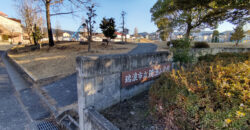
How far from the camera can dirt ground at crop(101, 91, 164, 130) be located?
2.36 m

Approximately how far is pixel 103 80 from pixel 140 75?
4.38ft

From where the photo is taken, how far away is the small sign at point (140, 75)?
10.9 feet

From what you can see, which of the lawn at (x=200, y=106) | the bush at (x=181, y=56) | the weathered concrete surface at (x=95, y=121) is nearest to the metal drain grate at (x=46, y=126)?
the weathered concrete surface at (x=95, y=121)

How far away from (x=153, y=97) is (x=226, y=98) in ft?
3.76

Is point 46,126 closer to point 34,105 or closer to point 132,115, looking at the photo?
point 34,105

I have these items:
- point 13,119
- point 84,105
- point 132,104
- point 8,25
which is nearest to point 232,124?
point 132,104

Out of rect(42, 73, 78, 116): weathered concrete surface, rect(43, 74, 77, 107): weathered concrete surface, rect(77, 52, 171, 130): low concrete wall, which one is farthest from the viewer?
rect(43, 74, 77, 107): weathered concrete surface

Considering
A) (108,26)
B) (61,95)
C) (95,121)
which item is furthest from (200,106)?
(108,26)

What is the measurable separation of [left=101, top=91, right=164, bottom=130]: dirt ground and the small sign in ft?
1.75

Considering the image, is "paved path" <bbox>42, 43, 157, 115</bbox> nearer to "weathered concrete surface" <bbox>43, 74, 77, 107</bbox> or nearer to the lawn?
"weathered concrete surface" <bbox>43, 74, 77, 107</bbox>

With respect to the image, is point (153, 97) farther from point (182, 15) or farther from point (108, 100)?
point (182, 15)

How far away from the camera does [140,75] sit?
369 cm

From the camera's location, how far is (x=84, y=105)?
2.55 m

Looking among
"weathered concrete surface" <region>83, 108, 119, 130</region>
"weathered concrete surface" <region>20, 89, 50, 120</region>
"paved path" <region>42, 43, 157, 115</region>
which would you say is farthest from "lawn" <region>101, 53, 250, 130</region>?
"weathered concrete surface" <region>20, 89, 50, 120</region>
